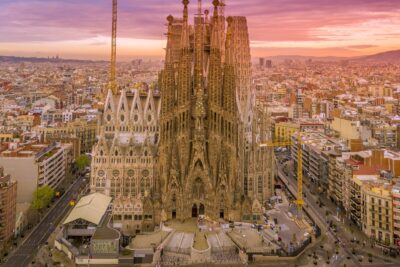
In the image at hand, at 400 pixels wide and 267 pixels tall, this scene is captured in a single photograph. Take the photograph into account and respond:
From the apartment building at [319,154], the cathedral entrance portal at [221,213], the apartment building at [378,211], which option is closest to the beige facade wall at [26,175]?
the cathedral entrance portal at [221,213]

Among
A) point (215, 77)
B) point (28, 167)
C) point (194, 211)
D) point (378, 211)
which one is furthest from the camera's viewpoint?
point (28, 167)

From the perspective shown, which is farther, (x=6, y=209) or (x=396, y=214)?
(x=6, y=209)

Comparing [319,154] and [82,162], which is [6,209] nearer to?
[82,162]

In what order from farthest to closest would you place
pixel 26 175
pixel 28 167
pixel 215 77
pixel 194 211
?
pixel 28 167 → pixel 26 175 → pixel 215 77 → pixel 194 211

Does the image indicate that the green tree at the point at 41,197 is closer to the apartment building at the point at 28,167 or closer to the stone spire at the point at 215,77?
the apartment building at the point at 28,167

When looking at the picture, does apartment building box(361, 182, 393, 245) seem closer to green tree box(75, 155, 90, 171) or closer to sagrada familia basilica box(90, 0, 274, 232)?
sagrada familia basilica box(90, 0, 274, 232)

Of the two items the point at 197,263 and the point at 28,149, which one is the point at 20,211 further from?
the point at 197,263

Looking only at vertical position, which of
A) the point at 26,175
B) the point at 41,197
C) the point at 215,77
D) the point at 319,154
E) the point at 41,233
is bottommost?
the point at 41,233

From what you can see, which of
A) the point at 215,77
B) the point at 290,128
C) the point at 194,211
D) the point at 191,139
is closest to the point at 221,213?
the point at 194,211
